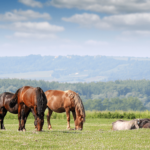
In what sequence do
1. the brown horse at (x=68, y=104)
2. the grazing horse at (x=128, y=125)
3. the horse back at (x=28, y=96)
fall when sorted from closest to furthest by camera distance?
the horse back at (x=28, y=96) → the brown horse at (x=68, y=104) → the grazing horse at (x=128, y=125)

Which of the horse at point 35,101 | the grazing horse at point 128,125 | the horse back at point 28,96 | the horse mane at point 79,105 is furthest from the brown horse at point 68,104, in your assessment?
the horse back at point 28,96

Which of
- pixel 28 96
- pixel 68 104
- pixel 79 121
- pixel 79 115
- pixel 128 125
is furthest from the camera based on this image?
pixel 128 125

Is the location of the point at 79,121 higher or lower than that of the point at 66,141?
higher

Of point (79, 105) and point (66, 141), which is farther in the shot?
point (79, 105)

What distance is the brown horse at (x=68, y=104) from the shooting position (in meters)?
20.2

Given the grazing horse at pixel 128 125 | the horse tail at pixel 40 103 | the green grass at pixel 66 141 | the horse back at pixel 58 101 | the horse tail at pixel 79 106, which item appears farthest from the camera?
the horse back at pixel 58 101

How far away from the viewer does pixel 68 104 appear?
21.6 meters

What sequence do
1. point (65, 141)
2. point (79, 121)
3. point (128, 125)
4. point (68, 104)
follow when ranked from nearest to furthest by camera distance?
point (65, 141), point (79, 121), point (68, 104), point (128, 125)

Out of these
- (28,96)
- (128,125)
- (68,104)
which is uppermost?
(28,96)

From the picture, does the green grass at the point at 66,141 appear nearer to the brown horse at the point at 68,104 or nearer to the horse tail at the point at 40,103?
the horse tail at the point at 40,103

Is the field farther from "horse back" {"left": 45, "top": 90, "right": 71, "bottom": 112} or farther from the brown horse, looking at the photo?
"horse back" {"left": 45, "top": 90, "right": 71, "bottom": 112}

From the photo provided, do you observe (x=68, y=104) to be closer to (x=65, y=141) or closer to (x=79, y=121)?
(x=79, y=121)

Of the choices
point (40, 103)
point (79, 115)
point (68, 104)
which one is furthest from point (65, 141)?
point (68, 104)

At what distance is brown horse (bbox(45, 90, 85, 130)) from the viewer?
66.4 feet
